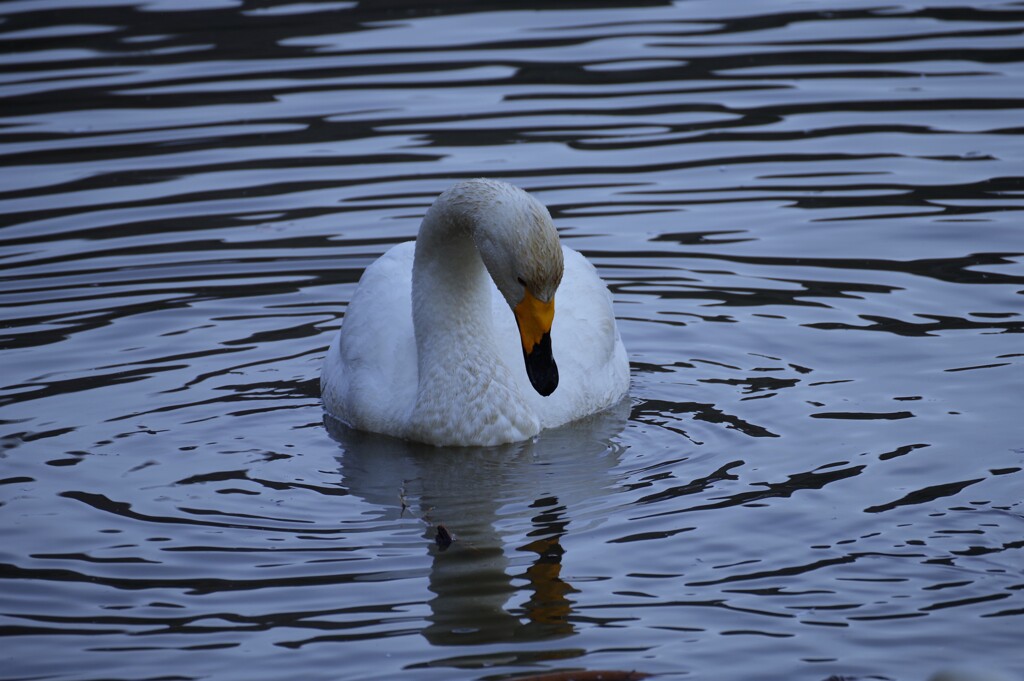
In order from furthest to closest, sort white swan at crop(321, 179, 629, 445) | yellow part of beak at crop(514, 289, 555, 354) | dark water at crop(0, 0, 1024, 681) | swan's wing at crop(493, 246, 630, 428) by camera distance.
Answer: swan's wing at crop(493, 246, 630, 428) < white swan at crop(321, 179, 629, 445) < yellow part of beak at crop(514, 289, 555, 354) < dark water at crop(0, 0, 1024, 681)

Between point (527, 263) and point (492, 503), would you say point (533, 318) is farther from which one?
point (492, 503)

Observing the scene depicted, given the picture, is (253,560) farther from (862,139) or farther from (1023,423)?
(862,139)

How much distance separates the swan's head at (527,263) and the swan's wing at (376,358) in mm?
1194

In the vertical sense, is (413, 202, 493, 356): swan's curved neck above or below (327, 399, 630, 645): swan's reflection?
above

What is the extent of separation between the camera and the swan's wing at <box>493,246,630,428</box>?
9180mm

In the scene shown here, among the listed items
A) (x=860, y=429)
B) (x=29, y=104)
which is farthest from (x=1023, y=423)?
(x=29, y=104)

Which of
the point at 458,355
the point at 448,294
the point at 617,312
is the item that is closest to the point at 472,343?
the point at 458,355

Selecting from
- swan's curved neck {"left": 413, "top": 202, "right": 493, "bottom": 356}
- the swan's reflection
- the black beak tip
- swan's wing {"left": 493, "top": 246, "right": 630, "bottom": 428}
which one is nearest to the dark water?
the swan's reflection

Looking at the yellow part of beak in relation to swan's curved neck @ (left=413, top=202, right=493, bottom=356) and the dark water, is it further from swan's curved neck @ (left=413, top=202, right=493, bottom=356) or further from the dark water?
swan's curved neck @ (left=413, top=202, right=493, bottom=356)

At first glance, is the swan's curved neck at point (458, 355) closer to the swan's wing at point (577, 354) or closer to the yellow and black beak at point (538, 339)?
the swan's wing at point (577, 354)

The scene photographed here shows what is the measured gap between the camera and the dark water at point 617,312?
661 centimetres

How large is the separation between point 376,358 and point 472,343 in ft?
2.26

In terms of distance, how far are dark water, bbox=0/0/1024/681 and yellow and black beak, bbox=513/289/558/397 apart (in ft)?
1.70

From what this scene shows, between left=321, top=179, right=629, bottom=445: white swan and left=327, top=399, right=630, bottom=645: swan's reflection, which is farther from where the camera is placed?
left=321, top=179, right=629, bottom=445: white swan
